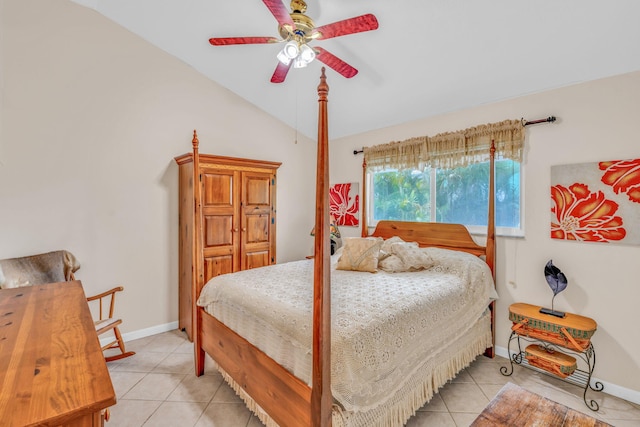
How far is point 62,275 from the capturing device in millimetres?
2533

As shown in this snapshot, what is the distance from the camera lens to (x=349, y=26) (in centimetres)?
163

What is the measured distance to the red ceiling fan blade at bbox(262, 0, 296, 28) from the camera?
154cm

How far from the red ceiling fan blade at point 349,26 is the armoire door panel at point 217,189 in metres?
1.87

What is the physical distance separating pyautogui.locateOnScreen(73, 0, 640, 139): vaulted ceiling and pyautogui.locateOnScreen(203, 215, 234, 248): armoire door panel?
1.66 m

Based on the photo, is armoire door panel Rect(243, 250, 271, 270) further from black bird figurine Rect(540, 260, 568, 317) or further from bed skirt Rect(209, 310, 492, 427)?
black bird figurine Rect(540, 260, 568, 317)

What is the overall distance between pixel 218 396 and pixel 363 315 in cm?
138

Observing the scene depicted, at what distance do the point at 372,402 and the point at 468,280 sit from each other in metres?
1.44

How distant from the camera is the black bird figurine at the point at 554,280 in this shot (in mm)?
2246

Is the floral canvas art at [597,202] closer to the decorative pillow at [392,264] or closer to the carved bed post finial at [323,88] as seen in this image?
the decorative pillow at [392,264]

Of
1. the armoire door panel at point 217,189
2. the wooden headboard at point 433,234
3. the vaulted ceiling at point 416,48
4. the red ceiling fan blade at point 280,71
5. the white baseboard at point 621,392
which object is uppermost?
the vaulted ceiling at point 416,48

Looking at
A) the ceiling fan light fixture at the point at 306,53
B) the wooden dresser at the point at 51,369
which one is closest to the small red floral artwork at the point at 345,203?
the ceiling fan light fixture at the point at 306,53

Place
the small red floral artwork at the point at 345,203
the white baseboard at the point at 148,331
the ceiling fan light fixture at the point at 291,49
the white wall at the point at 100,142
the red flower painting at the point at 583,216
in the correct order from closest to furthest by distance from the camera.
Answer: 1. the ceiling fan light fixture at the point at 291,49
2. the red flower painting at the point at 583,216
3. the white wall at the point at 100,142
4. the white baseboard at the point at 148,331
5. the small red floral artwork at the point at 345,203

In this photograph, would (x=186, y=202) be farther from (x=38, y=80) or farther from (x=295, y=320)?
(x=295, y=320)

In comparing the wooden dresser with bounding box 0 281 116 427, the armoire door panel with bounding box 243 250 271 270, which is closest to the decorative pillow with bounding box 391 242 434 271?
the armoire door panel with bounding box 243 250 271 270
